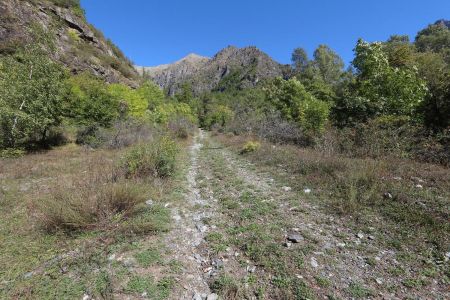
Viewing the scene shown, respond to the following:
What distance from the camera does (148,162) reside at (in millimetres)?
7562

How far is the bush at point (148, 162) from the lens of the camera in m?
7.44

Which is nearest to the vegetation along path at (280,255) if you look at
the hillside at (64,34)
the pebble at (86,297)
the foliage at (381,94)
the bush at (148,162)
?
the pebble at (86,297)

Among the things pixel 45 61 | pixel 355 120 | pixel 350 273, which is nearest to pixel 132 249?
pixel 350 273

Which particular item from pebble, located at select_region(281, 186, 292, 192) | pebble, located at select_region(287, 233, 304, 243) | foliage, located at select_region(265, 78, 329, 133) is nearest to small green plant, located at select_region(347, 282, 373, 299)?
pebble, located at select_region(287, 233, 304, 243)

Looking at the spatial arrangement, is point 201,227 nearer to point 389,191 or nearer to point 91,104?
point 389,191

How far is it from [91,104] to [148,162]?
1278cm

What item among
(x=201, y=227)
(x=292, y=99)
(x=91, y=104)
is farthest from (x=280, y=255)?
(x=292, y=99)

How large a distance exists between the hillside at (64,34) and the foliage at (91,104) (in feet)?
16.3

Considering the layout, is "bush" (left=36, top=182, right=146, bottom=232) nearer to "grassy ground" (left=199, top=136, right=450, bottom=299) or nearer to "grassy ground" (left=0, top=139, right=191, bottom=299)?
"grassy ground" (left=0, top=139, right=191, bottom=299)

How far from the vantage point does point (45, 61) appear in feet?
46.7

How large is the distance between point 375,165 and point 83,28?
46.5m

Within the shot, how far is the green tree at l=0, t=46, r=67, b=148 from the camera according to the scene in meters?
12.4

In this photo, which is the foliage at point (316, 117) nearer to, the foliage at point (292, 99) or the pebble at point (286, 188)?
the foliage at point (292, 99)

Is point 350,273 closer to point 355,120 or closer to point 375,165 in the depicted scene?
point 375,165
